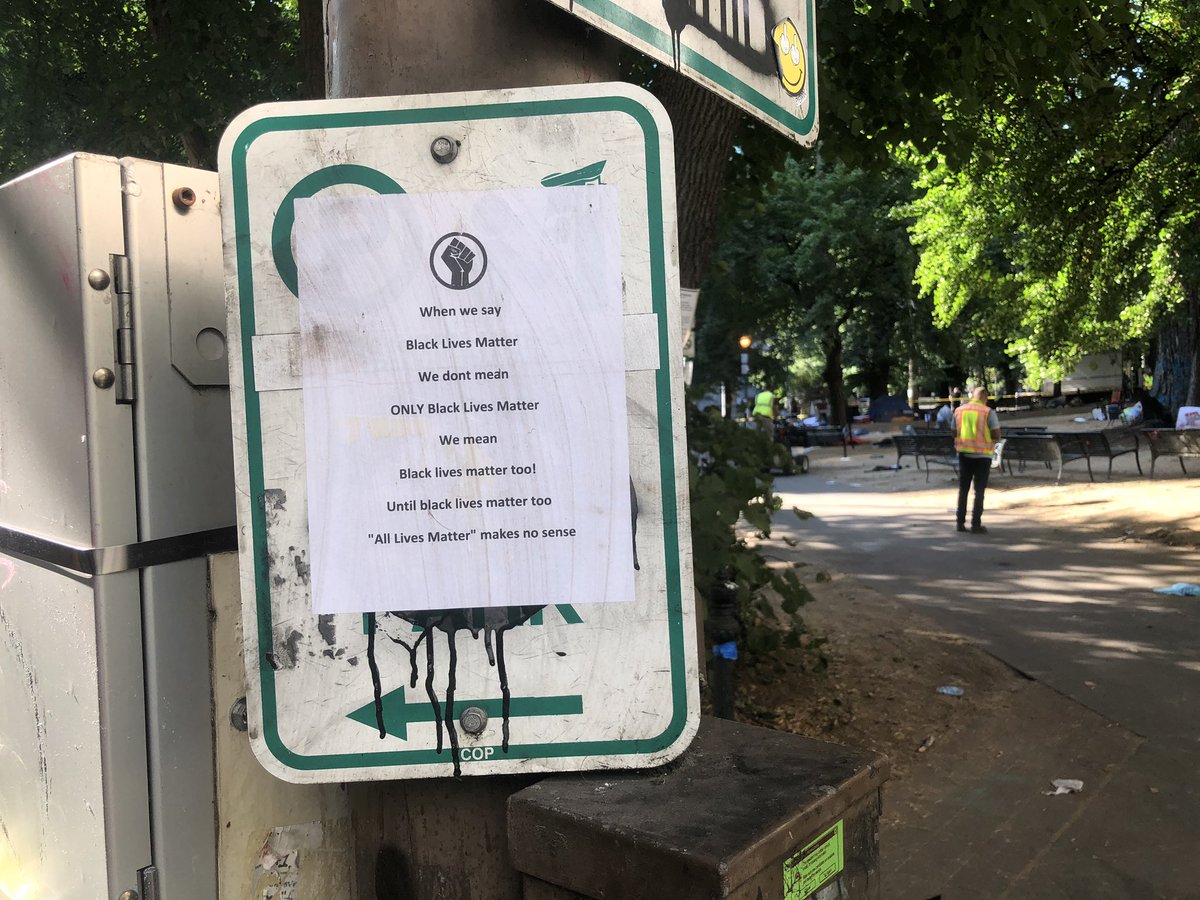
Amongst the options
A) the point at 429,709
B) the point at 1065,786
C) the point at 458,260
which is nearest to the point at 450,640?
the point at 429,709

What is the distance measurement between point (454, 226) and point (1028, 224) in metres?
14.2

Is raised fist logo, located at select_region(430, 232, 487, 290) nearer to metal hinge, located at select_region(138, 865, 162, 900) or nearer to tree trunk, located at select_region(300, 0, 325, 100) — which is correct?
metal hinge, located at select_region(138, 865, 162, 900)

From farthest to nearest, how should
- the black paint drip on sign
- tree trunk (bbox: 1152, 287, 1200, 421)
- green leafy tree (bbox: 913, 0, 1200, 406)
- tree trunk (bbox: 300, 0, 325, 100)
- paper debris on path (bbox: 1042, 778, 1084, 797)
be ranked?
tree trunk (bbox: 1152, 287, 1200, 421), green leafy tree (bbox: 913, 0, 1200, 406), paper debris on path (bbox: 1042, 778, 1084, 797), tree trunk (bbox: 300, 0, 325, 100), the black paint drip on sign

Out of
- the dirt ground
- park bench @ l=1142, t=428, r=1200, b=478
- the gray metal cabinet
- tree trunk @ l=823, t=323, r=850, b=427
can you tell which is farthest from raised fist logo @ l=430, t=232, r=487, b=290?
tree trunk @ l=823, t=323, r=850, b=427

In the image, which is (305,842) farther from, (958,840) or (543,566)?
(958,840)

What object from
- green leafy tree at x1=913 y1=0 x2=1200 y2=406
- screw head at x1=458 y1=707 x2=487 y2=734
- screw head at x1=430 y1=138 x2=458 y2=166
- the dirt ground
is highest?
green leafy tree at x1=913 y1=0 x2=1200 y2=406

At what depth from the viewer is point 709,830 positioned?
4.34ft

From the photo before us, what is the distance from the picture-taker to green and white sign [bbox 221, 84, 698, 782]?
1.37 metres

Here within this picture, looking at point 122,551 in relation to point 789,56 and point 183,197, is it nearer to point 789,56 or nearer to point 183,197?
point 183,197

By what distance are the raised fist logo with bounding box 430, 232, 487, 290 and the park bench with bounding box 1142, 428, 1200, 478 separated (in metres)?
15.1

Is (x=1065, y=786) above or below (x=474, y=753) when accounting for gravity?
below

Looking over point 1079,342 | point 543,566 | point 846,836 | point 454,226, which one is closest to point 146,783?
point 543,566

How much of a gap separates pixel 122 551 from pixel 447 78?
0.88 m

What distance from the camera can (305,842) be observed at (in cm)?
168
